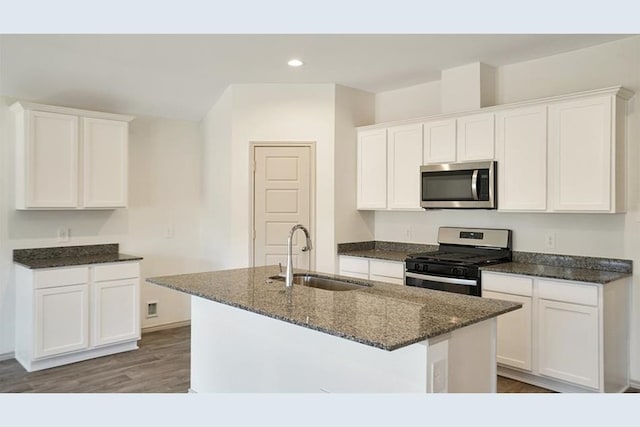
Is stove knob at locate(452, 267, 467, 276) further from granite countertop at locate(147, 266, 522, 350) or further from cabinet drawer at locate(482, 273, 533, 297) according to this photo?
granite countertop at locate(147, 266, 522, 350)

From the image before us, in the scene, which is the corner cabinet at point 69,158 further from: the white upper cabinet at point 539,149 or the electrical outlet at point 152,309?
the white upper cabinet at point 539,149

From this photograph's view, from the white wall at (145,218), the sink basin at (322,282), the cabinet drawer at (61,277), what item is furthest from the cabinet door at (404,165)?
the cabinet drawer at (61,277)

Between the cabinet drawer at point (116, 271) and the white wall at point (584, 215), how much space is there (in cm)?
303

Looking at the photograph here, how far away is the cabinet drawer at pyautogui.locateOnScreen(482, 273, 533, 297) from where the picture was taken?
11.6 feet

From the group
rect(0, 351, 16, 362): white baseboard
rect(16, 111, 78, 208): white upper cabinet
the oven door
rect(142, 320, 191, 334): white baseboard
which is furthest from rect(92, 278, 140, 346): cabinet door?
the oven door

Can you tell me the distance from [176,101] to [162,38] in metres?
1.43

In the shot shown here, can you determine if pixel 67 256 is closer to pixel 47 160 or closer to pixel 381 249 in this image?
pixel 47 160

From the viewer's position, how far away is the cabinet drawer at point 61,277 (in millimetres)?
3939

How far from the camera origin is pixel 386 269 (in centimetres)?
451

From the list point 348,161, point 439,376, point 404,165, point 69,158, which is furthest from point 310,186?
point 439,376

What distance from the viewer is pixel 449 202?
422 centimetres

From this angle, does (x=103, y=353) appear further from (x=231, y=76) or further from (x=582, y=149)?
(x=582, y=149)

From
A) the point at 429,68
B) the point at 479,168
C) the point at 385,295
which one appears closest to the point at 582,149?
the point at 479,168

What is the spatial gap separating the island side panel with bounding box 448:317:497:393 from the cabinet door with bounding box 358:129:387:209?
103 inches
